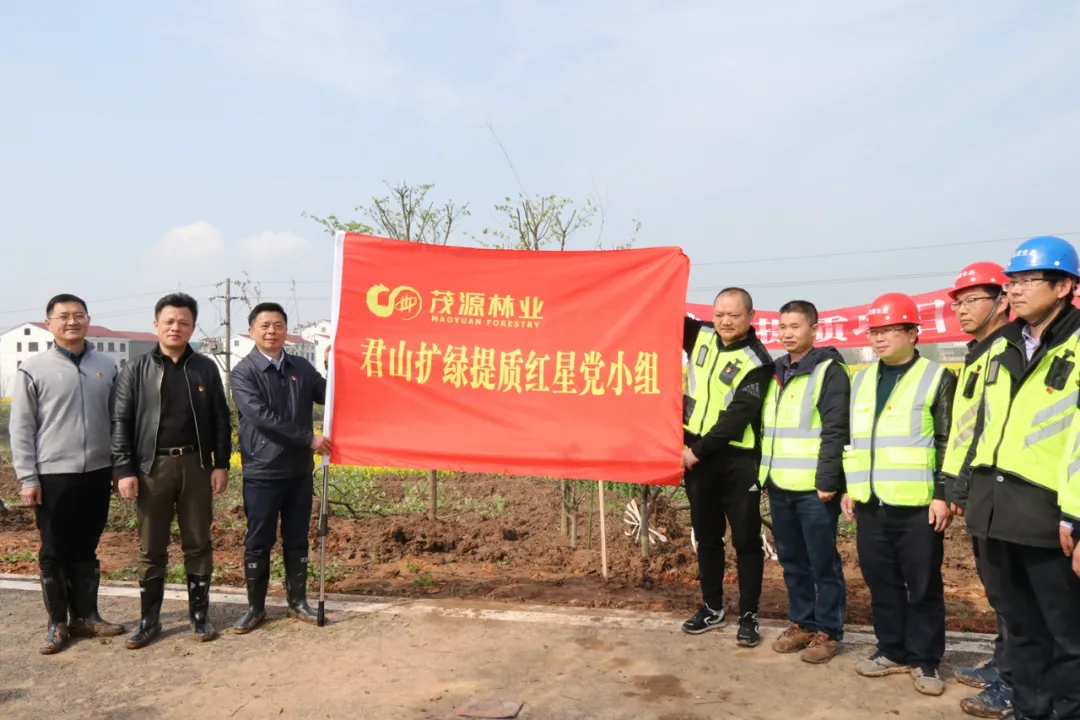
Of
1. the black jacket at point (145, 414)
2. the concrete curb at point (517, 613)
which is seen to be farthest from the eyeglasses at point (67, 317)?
the concrete curb at point (517, 613)

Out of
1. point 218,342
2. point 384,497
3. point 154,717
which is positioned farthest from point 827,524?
point 218,342

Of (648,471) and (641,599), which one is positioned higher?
(648,471)

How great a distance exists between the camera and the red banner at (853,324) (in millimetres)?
10102

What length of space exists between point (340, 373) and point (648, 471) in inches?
82.1

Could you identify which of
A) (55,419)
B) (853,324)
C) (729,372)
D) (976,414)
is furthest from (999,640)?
(853,324)

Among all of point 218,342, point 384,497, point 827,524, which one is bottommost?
point 384,497

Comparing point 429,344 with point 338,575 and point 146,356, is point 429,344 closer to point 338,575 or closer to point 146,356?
point 146,356

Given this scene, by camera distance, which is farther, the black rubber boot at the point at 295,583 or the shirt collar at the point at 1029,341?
the black rubber boot at the point at 295,583

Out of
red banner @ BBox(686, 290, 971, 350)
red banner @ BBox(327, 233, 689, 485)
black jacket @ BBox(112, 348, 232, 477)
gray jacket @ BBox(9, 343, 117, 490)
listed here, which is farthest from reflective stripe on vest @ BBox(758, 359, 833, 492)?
red banner @ BBox(686, 290, 971, 350)

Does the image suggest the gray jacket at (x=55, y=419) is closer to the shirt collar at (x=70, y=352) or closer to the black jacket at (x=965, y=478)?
the shirt collar at (x=70, y=352)

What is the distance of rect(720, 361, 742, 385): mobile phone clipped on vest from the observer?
4461 mm

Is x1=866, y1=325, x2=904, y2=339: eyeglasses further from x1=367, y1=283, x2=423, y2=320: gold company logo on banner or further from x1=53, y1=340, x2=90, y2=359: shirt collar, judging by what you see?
x1=53, y1=340, x2=90, y2=359: shirt collar

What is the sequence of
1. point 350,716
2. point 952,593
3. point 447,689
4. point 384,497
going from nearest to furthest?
point 350,716 → point 447,689 → point 952,593 → point 384,497

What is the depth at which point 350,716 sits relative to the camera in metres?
3.42
